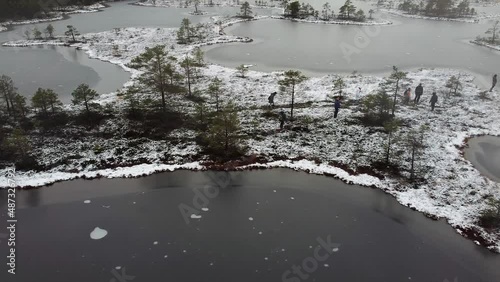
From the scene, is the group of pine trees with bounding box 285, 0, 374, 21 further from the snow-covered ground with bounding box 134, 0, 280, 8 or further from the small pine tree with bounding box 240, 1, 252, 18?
the snow-covered ground with bounding box 134, 0, 280, 8

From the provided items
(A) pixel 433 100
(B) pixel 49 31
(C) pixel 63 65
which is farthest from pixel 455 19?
(B) pixel 49 31

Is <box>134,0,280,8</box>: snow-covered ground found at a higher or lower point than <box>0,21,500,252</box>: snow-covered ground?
higher

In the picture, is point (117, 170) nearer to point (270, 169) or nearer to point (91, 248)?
point (91, 248)

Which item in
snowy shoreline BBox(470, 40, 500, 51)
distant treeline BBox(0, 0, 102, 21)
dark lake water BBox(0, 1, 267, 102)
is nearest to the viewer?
dark lake water BBox(0, 1, 267, 102)

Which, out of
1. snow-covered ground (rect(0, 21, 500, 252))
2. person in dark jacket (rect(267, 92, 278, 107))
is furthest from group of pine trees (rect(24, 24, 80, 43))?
person in dark jacket (rect(267, 92, 278, 107))

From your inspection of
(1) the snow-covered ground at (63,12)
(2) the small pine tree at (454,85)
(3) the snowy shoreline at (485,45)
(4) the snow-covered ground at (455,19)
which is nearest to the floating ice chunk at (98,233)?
(2) the small pine tree at (454,85)
